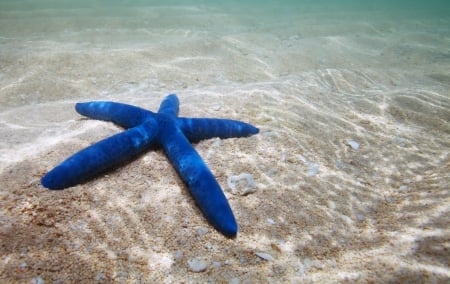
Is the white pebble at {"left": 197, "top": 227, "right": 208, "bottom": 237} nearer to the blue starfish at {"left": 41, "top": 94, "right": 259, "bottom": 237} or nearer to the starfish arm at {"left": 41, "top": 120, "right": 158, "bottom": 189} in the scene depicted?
the blue starfish at {"left": 41, "top": 94, "right": 259, "bottom": 237}

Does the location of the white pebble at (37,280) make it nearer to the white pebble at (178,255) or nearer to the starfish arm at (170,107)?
the white pebble at (178,255)

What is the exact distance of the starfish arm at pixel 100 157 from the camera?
6.54ft

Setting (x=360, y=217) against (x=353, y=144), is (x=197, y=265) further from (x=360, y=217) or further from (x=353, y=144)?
(x=353, y=144)

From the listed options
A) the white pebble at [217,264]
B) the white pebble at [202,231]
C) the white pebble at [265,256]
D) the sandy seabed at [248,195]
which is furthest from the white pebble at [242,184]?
the white pebble at [217,264]

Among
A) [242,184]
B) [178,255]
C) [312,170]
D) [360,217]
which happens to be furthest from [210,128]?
[360,217]

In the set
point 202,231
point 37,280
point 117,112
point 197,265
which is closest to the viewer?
point 37,280

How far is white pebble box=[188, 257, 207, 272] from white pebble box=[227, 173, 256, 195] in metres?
0.75

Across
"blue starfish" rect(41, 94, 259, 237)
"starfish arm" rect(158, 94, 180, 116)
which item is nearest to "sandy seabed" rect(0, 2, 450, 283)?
"blue starfish" rect(41, 94, 259, 237)

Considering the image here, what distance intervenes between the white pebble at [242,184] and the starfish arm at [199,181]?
388 millimetres

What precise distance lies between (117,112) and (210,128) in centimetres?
111

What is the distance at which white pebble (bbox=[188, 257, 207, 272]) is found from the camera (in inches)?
66.6

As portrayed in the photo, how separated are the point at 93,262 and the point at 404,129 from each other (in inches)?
169

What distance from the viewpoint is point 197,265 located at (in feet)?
5.64

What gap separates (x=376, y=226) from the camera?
82.9 inches
